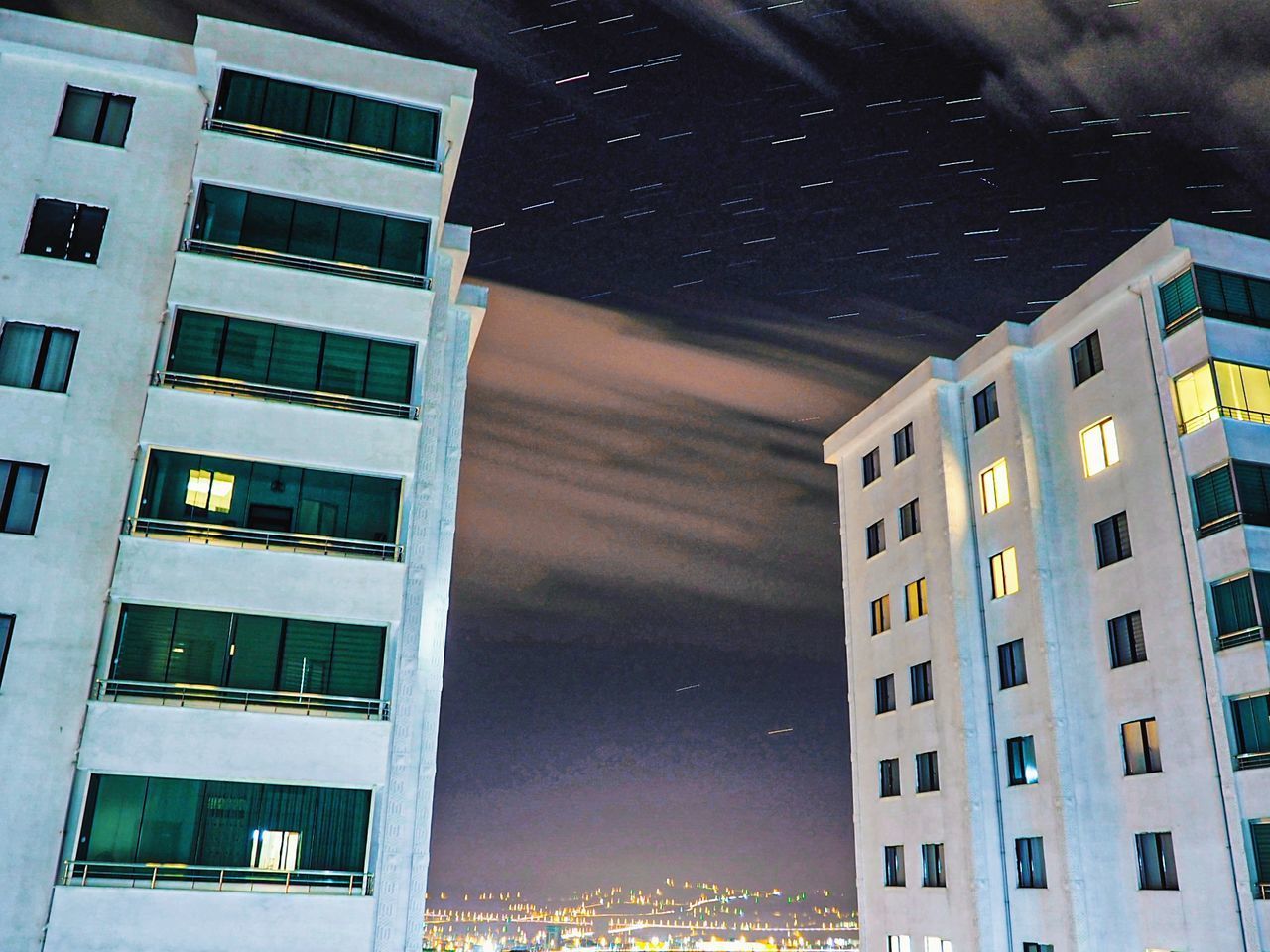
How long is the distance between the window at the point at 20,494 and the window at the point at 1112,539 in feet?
95.4

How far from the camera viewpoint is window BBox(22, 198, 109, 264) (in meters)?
25.2

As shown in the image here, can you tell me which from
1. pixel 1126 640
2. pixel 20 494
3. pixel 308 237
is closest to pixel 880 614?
pixel 1126 640

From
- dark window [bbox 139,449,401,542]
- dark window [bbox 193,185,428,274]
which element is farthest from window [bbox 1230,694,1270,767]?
dark window [bbox 193,185,428,274]

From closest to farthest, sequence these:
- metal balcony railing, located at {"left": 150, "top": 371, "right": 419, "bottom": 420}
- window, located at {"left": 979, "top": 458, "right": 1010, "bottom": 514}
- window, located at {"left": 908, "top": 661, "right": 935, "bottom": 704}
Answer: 1. metal balcony railing, located at {"left": 150, "top": 371, "right": 419, "bottom": 420}
2. window, located at {"left": 979, "top": 458, "right": 1010, "bottom": 514}
3. window, located at {"left": 908, "top": 661, "right": 935, "bottom": 704}

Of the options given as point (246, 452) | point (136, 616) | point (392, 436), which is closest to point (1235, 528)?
point (392, 436)

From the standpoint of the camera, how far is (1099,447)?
112ft

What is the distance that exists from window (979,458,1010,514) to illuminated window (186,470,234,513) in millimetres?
25647

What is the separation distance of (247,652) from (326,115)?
13884 mm

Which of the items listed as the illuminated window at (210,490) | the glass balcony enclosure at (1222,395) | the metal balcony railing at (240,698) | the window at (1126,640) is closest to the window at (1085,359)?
the glass balcony enclosure at (1222,395)

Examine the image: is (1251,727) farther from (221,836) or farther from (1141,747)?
(221,836)

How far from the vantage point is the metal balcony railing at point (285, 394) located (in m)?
24.9

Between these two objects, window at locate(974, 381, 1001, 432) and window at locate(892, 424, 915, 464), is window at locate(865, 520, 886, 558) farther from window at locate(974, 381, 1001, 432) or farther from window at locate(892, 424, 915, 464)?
window at locate(974, 381, 1001, 432)

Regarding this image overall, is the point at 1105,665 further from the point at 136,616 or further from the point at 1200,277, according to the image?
the point at 136,616

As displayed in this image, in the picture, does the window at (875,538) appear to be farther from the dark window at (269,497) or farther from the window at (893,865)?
the dark window at (269,497)
